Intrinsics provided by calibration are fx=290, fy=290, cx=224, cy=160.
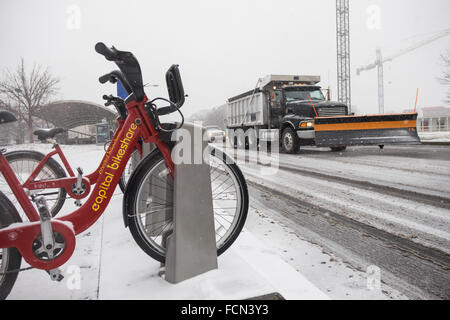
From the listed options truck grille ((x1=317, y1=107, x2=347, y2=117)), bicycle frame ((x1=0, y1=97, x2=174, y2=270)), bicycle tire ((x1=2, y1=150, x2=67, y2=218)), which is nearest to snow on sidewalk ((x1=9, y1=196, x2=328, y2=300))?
bicycle frame ((x1=0, y1=97, x2=174, y2=270))

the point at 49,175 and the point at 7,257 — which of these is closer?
the point at 7,257

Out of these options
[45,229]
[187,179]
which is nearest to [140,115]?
[187,179]

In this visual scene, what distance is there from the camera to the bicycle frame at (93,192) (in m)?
1.73

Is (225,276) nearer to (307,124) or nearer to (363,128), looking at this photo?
(307,124)

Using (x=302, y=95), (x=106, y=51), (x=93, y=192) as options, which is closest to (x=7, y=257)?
(x=93, y=192)

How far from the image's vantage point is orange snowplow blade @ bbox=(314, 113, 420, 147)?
9609mm

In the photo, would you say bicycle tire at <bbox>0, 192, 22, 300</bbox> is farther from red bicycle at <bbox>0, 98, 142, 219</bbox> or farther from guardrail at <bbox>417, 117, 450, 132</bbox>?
guardrail at <bbox>417, 117, 450, 132</bbox>

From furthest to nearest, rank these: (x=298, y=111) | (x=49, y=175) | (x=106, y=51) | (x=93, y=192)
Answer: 1. (x=298, y=111)
2. (x=49, y=175)
3. (x=93, y=192)
4. (x=106, y=51)

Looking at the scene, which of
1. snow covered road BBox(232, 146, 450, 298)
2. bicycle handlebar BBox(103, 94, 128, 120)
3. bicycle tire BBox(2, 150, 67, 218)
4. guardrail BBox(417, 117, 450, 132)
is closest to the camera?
snow covered road BBox(232, 146, 450, 298)

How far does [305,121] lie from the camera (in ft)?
33.2

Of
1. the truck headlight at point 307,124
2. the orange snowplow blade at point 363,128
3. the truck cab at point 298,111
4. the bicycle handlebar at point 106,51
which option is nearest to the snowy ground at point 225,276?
the bicycle handlebar at point 106,51

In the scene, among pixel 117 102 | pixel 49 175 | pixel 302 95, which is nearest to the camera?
pixel 117 102

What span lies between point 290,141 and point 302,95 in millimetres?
2135

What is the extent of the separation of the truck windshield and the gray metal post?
10.3 m
